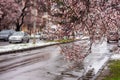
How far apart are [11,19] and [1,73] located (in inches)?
1930

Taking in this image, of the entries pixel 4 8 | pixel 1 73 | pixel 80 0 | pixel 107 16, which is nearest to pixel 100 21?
pixel 107 16

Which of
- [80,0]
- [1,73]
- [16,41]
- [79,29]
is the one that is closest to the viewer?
[80,0]

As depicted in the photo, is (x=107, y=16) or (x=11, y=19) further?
(x=11, y=19)

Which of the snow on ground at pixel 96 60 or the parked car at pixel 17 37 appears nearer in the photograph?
the snow on ground at pixel 96 60

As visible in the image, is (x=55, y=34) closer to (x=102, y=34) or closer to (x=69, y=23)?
(x=69, y=23)

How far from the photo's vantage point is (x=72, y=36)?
14.8m

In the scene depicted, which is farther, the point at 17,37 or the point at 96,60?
the point at 17,37

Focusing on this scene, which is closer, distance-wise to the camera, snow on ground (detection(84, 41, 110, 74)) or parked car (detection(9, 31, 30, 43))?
snow on ground (detection(84, 41, 110, 74))

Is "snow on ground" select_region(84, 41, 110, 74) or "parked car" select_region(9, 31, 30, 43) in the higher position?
"parked car" select_region(9, 31, 30, 43)

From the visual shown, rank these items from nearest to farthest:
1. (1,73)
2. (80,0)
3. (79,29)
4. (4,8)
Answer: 1. (80,0)
2. (79,29)
3. (1,73)
4. (4,8)

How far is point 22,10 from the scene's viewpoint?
208 ft

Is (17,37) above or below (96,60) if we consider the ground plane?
above

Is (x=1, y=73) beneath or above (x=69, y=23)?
beneath

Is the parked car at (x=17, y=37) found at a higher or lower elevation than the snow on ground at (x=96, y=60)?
higher
